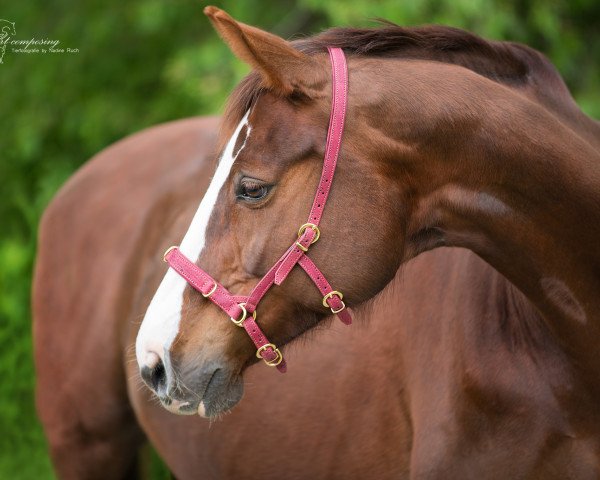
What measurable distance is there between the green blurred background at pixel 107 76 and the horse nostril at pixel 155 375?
2.81m

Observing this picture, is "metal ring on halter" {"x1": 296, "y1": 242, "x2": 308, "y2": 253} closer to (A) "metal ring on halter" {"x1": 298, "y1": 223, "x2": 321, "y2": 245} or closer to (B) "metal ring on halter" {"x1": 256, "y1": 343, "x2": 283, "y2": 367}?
(A) "metal ring on halter" {"x1": 298, "y1": 223, "x2": 321, "y2": 245}

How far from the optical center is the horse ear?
73.0 inches

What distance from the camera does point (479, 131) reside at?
1.99 metres

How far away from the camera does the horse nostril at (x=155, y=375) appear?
1991 millimetres

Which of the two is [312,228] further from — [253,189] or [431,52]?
[431,52]

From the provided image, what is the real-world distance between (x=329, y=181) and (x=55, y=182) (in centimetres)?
457

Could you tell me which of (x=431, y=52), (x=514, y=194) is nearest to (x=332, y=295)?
(x=514, y=194)

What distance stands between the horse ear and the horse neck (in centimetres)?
20

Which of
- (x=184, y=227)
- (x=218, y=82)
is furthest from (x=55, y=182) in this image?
(x=184, y=227)

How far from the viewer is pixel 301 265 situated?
6.44 ft

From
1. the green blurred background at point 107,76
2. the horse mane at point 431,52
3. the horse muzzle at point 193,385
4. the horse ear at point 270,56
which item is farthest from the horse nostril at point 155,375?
the green blurred background at point 107,76

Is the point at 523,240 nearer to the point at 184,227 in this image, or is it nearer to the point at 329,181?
the point at 329,181

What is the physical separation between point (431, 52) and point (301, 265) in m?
0.64

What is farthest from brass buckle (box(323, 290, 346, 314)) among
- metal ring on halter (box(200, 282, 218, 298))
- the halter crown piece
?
metal ring on halter (box(200, 282, 218, 298))
